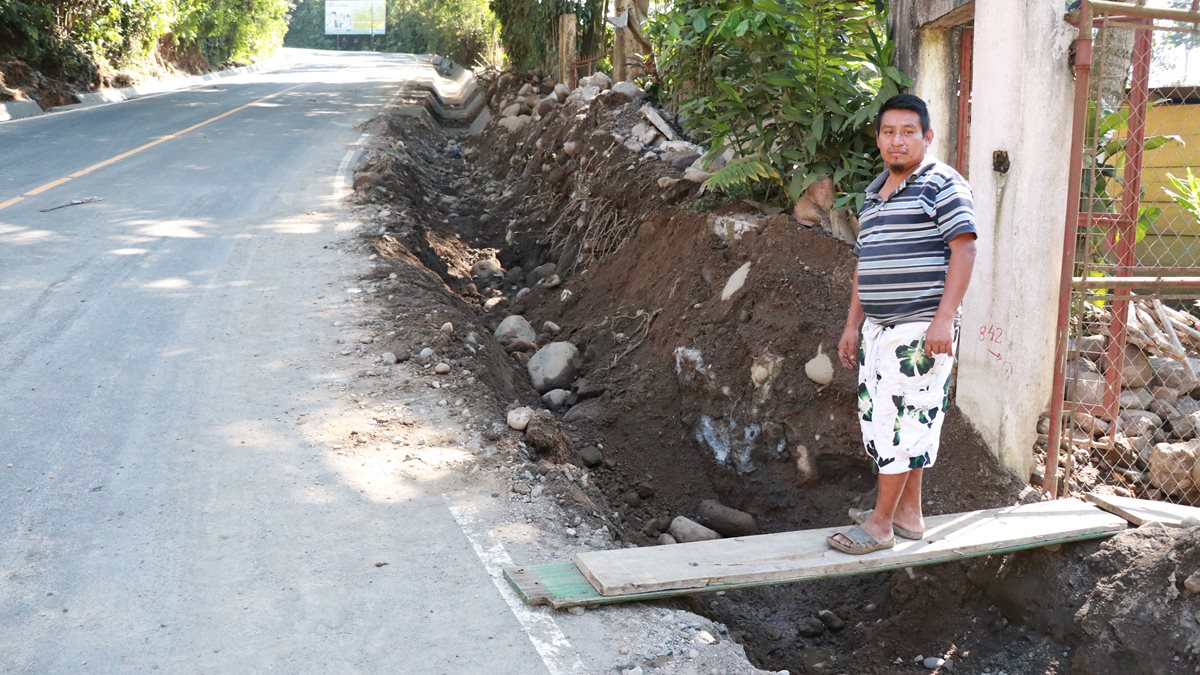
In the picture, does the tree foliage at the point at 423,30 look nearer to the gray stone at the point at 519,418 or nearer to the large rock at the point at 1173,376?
the gray stone at the point at 519,418

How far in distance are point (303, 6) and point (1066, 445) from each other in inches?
3111

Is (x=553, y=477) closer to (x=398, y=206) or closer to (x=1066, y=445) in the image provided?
(x=1066, y=445)

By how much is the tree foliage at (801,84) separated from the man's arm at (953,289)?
2600 millimetres

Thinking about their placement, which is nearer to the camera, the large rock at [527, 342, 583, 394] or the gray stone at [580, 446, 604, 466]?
the gray stone at [580, 446, 604, 466]

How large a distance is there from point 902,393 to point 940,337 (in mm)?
356

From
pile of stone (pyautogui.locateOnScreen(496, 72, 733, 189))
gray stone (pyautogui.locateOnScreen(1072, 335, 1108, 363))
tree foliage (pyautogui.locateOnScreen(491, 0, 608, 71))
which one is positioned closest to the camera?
gray stone (pyautogui.locateOnScreen(1072, 335, 1108, 363))

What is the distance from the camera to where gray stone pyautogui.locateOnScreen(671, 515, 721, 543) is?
5.35m

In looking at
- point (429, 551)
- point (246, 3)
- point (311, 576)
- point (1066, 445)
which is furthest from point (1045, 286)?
point (246, 3)

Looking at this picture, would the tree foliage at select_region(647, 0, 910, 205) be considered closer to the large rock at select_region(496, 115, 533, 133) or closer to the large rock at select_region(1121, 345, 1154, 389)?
the large rock at select_region(1121, 345, 1154, 389)

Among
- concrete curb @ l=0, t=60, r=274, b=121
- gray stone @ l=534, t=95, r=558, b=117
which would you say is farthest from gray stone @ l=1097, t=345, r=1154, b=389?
concrete curb @ l=0, t=60, r=274, b=121

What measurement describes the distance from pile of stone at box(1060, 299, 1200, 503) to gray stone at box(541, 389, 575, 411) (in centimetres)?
337

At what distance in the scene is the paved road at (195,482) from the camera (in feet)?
11.4

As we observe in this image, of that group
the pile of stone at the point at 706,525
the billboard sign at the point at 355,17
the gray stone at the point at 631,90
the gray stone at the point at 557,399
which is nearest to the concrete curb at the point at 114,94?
the gray stone at the point at 631,90

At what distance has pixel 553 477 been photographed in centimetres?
498
